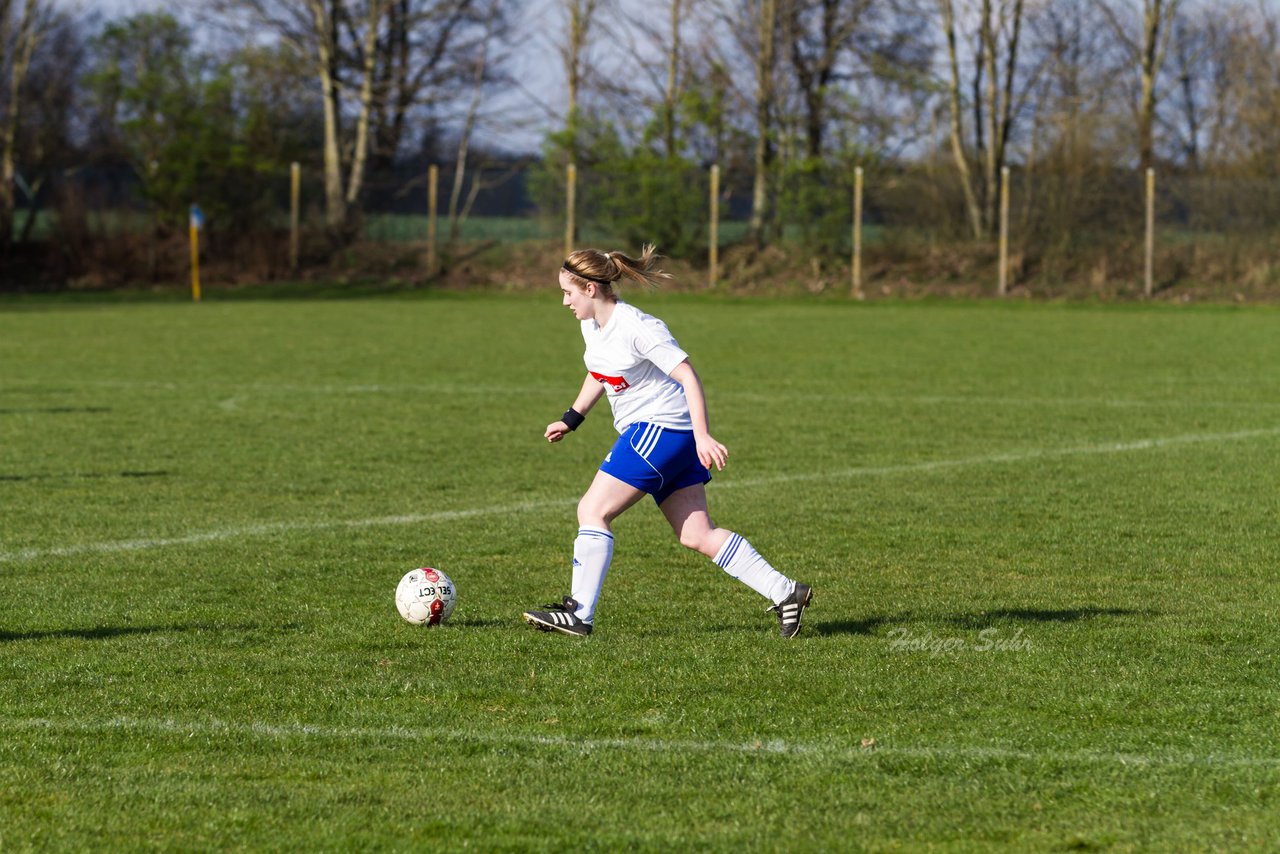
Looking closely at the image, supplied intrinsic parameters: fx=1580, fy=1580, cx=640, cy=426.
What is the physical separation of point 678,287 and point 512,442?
26377mm

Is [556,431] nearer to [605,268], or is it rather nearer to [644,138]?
[605,268]

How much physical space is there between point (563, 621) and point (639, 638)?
310mm

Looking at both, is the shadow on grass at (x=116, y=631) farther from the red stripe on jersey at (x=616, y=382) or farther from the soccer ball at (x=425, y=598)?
the red stripe on jersey at (x=616, y=382)

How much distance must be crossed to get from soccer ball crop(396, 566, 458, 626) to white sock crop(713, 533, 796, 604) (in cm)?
112

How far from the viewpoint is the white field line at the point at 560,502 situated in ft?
27.0

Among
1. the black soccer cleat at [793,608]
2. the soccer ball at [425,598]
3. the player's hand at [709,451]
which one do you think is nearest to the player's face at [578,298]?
the player's hand at [709,451]

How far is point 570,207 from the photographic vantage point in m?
40.1

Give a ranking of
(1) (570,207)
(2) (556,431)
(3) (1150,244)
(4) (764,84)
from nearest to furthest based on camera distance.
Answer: (2) (556,431) < (3) (1150,244) < (1) (570,207) < (4) (764,84)

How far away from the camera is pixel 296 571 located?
764 centimetres

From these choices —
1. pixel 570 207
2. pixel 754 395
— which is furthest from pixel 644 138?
pixel 754 395

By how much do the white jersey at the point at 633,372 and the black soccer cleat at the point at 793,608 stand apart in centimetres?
78

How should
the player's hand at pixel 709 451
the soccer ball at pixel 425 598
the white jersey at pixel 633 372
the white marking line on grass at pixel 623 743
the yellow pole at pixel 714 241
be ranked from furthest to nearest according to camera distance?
the yellow pole at pixel 714 241
the soccer ball at pixel 425 598
the white jersey at pixel 633 372
the player's hand at pixel 709 451
the white marking line on grass at pixel 623 743

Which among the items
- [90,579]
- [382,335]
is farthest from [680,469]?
[382,335]

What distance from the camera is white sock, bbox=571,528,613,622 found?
630 centimetres
